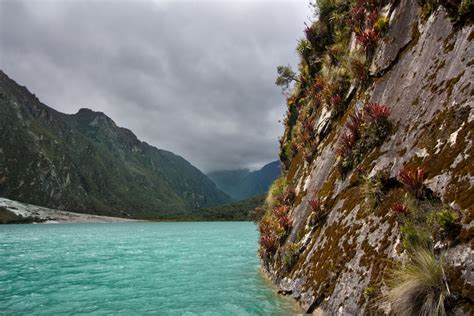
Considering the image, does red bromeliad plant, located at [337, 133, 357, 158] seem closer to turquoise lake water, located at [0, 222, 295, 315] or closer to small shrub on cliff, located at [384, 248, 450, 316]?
small shrub on cliff, located at [384, 248, 450, 316]

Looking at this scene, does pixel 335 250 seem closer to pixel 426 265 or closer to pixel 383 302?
pixel 383 302

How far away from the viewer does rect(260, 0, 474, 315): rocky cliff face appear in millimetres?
5367

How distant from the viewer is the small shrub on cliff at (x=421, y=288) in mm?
4789

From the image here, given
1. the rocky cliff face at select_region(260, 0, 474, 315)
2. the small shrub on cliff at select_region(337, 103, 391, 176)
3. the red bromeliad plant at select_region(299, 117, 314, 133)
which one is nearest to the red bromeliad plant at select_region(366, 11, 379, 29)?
the rocky cliff face at select_region(260, 0, 474, 315)

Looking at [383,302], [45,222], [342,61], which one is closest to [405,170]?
[383,302]

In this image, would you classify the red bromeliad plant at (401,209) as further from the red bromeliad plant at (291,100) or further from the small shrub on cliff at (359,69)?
the red bromeliad plant at (291,100)

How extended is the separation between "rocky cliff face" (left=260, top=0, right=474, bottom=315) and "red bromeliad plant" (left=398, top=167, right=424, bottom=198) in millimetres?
21

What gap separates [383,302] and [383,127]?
4.84 m

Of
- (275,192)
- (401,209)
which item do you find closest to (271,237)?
(275,192)

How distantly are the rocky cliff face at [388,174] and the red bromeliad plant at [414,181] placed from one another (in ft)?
0.07

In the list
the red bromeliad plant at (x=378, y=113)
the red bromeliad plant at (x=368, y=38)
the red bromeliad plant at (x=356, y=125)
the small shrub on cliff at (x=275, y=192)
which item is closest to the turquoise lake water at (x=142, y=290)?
the small shrub on cliff at (x=275, y=192)

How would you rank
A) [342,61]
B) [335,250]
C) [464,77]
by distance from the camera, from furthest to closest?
[342,61] → [335,250] → [464,77]

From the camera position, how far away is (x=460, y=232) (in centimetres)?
500

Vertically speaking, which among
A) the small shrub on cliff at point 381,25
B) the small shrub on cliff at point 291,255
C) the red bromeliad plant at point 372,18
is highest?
the red bromeliad plant at point 372,18
